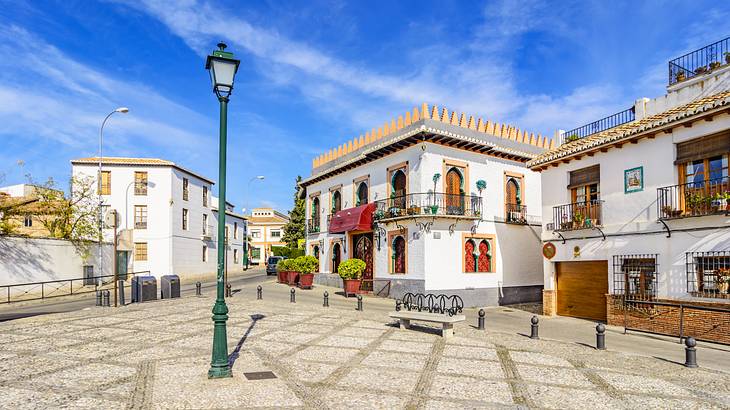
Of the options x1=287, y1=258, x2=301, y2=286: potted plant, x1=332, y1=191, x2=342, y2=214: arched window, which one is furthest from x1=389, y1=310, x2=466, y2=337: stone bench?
x1=332, y1=191, x2=342, y2=214: arched window

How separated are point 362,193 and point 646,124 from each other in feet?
46.2

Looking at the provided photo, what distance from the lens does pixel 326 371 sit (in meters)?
8.38

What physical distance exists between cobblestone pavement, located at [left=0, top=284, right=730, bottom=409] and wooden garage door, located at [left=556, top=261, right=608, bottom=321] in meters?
5.58

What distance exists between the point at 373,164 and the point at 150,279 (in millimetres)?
11561

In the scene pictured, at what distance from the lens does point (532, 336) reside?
12164 millimetres

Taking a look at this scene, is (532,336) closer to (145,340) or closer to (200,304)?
(145,340)

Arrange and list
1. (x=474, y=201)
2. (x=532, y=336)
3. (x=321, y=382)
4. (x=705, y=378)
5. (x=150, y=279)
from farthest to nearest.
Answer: (x=474, y=201) → (x=150, y=279) → (x=532, y=336) → (x=705, y=378) → (x=321, y=382)

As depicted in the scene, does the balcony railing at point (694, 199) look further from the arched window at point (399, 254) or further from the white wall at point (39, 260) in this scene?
the white wall at point (39, 260)

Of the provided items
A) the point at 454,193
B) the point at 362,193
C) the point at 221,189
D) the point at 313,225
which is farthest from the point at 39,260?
the point at 221,189

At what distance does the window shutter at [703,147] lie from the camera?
491 inches

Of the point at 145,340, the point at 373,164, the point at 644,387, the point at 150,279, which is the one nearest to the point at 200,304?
the point at 150,279

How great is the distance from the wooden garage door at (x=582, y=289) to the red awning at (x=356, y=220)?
911 cm

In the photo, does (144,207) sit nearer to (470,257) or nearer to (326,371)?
(470,257)

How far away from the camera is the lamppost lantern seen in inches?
308
